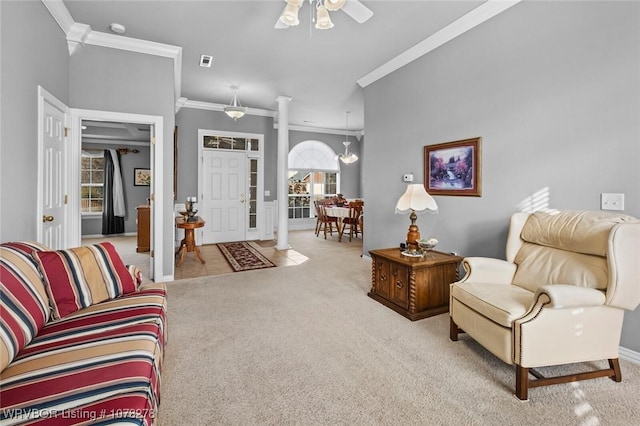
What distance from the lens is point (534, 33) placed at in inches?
105

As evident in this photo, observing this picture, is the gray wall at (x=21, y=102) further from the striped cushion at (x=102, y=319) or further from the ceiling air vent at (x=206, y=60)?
the ceiling air vent at (x=206, y=60)

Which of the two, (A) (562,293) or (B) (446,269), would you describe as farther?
(B) (446,269)

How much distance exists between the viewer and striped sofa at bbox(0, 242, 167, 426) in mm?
1024

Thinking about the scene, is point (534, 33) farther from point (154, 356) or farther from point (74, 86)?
point (74, 86)

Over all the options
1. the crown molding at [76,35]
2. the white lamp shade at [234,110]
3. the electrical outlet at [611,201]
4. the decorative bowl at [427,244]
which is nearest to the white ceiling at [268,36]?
the crown molding at [76,35]

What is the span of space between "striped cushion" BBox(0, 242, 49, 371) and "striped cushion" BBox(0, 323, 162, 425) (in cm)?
9

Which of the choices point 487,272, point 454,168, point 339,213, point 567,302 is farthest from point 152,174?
point 567,302

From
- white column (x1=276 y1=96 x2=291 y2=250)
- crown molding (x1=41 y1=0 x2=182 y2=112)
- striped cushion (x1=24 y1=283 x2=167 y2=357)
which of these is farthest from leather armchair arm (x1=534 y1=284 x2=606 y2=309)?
white column (x1=276 y1=96 x2=291 y2=250)

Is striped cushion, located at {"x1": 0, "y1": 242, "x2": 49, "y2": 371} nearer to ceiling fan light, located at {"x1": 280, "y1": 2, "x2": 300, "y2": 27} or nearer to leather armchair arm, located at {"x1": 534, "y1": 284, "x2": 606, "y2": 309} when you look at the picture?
ceiling fan light, located at {"x1": 280, "y1": 2, "x2": 300, "y2": 27}

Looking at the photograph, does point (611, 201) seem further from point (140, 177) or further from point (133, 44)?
point (140, 177)

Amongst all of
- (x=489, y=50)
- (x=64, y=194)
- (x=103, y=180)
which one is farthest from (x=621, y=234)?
(x=103, y=180)

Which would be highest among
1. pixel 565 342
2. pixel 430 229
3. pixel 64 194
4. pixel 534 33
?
pixel 534 33

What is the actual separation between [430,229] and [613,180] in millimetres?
1832

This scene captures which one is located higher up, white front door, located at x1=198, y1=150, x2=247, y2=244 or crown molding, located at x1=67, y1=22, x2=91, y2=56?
crown molding, located at x1=67, y1=22, x2=91, y2=56
